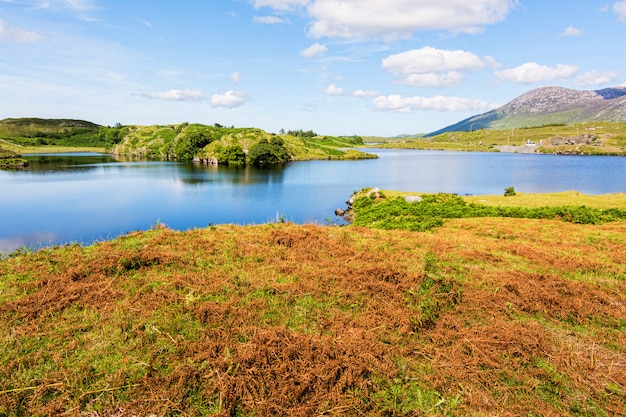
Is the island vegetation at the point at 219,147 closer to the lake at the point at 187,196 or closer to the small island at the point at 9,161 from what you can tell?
the lake at the point at 187,196

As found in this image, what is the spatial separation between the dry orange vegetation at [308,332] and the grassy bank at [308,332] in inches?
1.8

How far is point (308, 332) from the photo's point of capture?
30.3 feet

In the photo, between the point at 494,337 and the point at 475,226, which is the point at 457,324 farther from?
the point at 475,226

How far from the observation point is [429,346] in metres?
8.72

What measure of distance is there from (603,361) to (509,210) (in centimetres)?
2646

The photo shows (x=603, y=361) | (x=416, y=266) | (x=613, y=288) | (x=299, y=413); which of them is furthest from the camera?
(x=416, y=266)

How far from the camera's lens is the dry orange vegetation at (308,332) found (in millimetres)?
6910

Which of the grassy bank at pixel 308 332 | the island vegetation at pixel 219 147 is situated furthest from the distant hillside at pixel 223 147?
the grassy bank at pixel 308 332

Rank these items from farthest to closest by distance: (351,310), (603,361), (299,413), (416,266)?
1. (416,266)
2. (351,310)
3. (603,361)
4. (299,413)

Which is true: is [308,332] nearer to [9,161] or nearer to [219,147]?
[219,147]

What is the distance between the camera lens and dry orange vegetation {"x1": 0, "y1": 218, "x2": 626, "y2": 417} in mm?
6910

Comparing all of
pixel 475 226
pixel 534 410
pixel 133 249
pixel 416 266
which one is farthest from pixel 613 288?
pixel 133 249

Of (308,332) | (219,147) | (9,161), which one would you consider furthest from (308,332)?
(9,161)

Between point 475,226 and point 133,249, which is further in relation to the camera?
point 475,226
